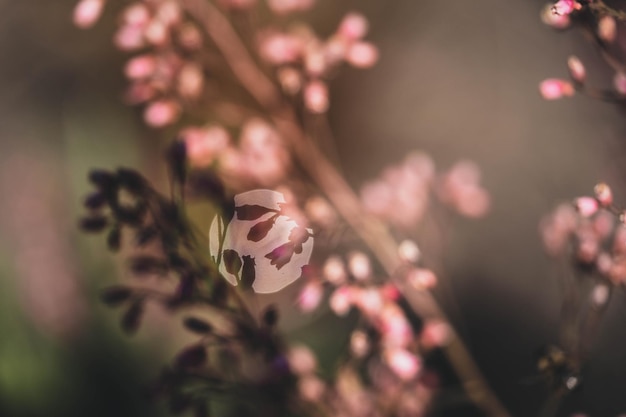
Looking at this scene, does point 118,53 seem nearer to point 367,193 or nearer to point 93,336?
point 93,336

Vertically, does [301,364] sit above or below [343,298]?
below

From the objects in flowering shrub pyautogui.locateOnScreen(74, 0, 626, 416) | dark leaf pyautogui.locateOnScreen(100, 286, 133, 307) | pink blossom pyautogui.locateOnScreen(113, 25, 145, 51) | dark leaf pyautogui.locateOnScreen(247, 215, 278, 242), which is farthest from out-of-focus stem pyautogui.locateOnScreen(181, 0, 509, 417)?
dark leaf pyautogui.locateOnScreen(100, 286, 133, 307)

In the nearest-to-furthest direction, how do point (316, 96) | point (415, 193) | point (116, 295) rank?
1. point (116, 295)
2. point (316, 96)
3. point (415, 193)

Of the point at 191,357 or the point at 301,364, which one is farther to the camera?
the point at 301,364

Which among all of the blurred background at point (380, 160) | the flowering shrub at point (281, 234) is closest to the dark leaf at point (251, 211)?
the flowering shrub at point (281, 234)

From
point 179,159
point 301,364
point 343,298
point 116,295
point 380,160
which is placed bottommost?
point 380,160

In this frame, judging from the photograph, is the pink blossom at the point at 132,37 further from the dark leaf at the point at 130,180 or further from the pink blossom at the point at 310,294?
the pink blossom at the point at 310,294

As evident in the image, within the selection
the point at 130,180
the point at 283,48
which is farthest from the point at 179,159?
the point at 283,48

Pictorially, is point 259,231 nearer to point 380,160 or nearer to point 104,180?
point 104,180
